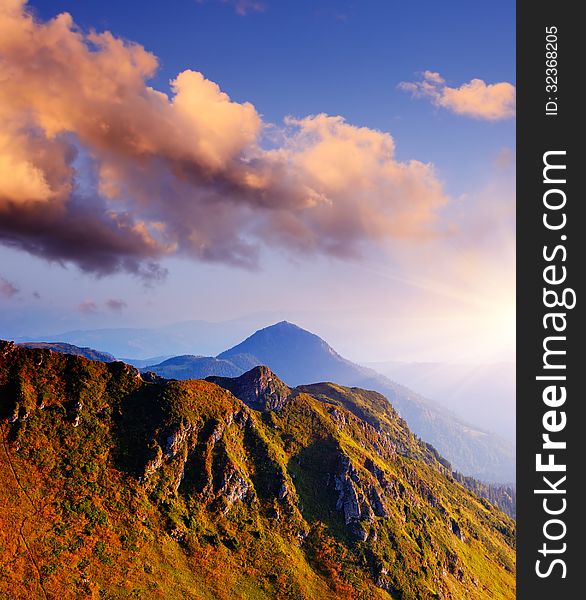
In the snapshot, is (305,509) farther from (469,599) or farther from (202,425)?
(469,599)

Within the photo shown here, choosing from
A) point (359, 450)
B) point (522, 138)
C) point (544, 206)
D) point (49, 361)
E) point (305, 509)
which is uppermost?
point (522, 138)

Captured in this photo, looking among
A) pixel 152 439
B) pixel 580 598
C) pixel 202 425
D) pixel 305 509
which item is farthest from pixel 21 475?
pixel 580 598

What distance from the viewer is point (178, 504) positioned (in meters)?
126

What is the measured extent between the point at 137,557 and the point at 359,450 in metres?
120

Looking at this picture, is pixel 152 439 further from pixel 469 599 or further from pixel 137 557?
pixel 469 599

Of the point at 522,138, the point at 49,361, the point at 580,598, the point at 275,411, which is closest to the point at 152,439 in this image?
the point at 49,361

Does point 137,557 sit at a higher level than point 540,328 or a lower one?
lower

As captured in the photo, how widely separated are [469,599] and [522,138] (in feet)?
626

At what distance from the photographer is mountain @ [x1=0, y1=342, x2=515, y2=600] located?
331ft

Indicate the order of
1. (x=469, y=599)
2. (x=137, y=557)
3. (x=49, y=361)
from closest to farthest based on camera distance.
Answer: (x=137, y=557) < (x=49, y=361) < (x=469, y=599)

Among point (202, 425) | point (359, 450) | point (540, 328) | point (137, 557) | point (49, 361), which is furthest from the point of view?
point (359, 450)

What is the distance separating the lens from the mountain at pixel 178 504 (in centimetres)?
10075

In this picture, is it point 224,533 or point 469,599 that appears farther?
point 469,599

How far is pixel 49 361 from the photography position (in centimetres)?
13675
